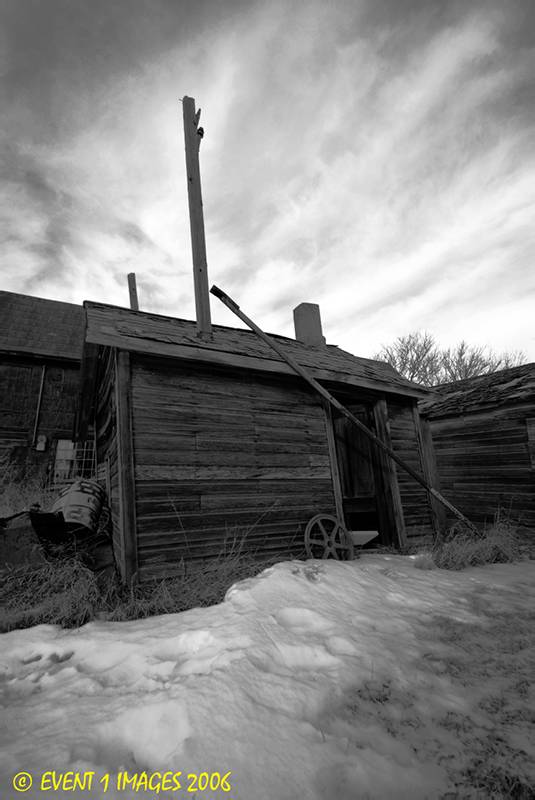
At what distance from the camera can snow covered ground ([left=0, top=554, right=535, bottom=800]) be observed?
148 centimetres

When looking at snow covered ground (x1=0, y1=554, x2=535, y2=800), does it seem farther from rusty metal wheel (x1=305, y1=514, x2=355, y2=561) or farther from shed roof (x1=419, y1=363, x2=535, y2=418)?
shed roof (x1=419, y1=363, x2=535, y2=418)

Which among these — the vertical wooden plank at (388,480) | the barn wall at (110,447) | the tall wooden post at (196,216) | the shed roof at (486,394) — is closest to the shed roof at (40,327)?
the barn wall at (110,447)

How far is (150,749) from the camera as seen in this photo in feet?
5.19

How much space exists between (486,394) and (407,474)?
12.1 ft

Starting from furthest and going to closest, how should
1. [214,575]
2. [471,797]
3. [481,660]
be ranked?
[214,575] → [481,660] → [471,797]

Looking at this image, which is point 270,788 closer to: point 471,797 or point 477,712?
point 471,797

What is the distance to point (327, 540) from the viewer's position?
5.29m

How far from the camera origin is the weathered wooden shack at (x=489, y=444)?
791cm

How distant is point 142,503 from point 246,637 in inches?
89.3

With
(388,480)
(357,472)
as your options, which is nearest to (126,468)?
(388,480)

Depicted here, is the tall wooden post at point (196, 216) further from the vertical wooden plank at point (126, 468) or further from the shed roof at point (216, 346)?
the vertical wooden plank at point (126, 468)

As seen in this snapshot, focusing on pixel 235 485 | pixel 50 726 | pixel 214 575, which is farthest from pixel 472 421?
pixel 50 726

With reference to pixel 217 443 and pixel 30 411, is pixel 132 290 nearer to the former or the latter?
pixel 30 411

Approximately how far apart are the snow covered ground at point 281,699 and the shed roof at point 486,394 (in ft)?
19.0
